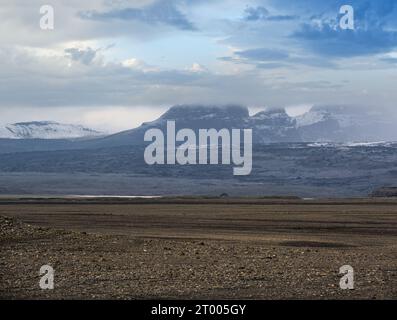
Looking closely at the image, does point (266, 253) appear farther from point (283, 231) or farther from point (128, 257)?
point (283, 231)

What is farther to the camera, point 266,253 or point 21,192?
point 21,192

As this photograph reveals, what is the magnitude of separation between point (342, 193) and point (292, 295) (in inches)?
6297

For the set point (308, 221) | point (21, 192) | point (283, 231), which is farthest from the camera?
point (21, 192)

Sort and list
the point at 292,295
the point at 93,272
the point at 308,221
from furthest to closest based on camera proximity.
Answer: the point at 308,221, the point at 93,272, the point at 292,295

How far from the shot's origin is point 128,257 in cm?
2736

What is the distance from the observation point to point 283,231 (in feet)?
161
